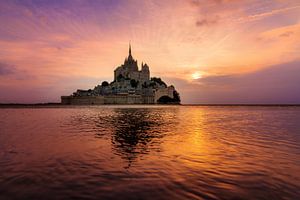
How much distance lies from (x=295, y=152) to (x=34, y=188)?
14.3 m

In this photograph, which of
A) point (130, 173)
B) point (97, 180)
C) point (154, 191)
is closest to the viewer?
point (154, 191)

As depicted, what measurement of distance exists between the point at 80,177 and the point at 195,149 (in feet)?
27.0

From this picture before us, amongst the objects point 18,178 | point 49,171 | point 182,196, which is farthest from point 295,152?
point 18,178

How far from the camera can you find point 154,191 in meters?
7.42

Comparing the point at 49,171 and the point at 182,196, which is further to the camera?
the point at 49,171

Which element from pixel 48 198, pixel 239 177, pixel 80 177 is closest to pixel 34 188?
pixel 48 198

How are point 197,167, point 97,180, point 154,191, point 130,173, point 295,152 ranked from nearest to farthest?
point 154,191 → point 97,180 → point 130,173 → point 197,167 → point 295,152

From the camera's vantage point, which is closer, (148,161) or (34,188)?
(34,188)

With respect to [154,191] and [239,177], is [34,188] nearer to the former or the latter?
[154,191]

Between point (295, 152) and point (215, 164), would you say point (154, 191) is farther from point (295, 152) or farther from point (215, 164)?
point (295, 152)

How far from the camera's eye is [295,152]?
552 inches

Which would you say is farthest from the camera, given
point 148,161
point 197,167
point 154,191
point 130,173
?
point 148,161

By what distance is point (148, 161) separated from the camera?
11.4 meters

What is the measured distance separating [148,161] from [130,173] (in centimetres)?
219
